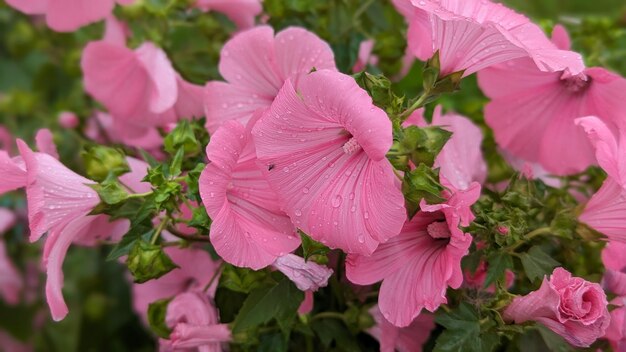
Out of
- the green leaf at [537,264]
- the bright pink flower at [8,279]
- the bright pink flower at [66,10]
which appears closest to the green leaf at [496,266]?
the green leaf at [537,264]

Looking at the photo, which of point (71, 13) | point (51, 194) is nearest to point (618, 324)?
point (51, 194)

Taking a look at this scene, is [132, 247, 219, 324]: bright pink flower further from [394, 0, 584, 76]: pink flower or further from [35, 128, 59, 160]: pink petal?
[394, 0, 584, 76]: pink flower

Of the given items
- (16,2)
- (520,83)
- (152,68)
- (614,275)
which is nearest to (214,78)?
(152,68)

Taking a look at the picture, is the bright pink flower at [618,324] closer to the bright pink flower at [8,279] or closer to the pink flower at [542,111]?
the pink flower at [542,111]

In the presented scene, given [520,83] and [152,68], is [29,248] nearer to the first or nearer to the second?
[152,68]

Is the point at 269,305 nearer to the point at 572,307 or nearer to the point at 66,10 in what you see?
the point at 572,307

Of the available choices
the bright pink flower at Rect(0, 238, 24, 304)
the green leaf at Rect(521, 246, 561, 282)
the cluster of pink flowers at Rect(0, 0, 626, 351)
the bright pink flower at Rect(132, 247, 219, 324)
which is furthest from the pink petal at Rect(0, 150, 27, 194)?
the bright pink flower at Rect(0, 238, 24, 304)
